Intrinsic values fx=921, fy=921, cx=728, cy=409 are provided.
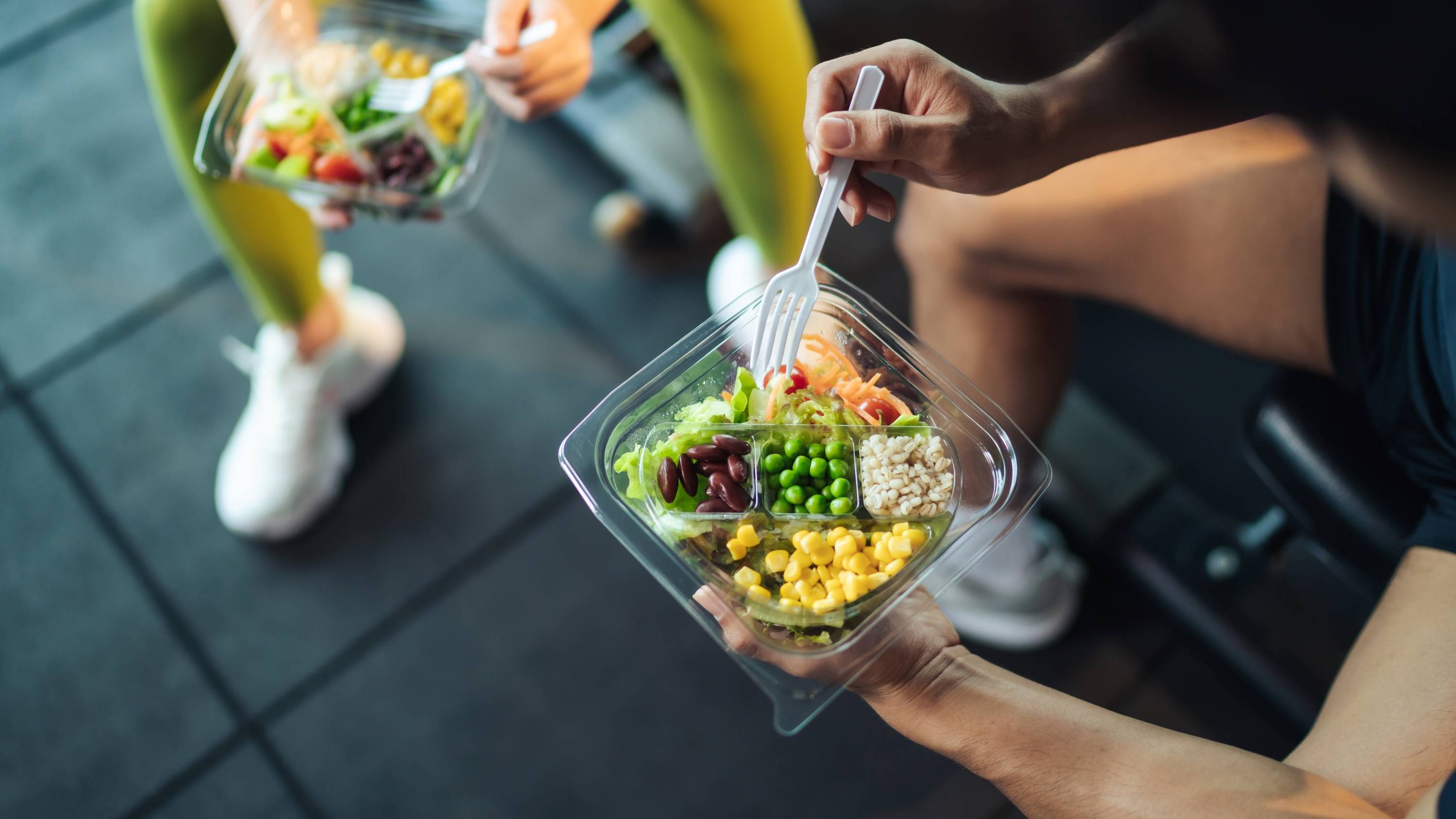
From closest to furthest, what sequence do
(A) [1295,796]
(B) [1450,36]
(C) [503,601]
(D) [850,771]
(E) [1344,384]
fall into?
1. (B) [1450,36]
2. (A) [1295,796]
3. (E) [1344,384]
4. (D) [850,771]
5. (C) [503,601]

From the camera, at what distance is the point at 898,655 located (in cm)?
78

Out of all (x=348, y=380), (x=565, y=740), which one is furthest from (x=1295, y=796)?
(x=348, y=380)

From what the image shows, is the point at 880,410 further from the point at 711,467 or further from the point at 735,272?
the point at 735,272

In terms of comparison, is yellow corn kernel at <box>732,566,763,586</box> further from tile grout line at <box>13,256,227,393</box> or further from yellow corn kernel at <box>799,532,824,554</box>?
tile grout line at <box>13,256,227,393</box>

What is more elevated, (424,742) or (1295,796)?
(1295,796)

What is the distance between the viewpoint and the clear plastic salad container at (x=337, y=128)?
1100mm

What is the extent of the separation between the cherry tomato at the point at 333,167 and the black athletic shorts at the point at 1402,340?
1.06 metres

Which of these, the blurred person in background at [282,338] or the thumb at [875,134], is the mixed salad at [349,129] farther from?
the thumb at [875,134]

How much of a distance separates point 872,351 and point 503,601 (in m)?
0.92

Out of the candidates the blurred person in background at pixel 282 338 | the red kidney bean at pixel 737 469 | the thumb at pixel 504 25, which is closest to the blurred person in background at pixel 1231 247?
the red kidney bean at pixel 737 469

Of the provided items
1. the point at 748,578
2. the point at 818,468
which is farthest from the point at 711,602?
the point at 818,468

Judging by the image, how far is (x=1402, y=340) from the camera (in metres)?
0.85

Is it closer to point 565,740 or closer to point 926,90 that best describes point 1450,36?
point 926,90

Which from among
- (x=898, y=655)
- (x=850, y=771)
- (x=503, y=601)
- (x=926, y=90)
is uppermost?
(x=926, y=90)
